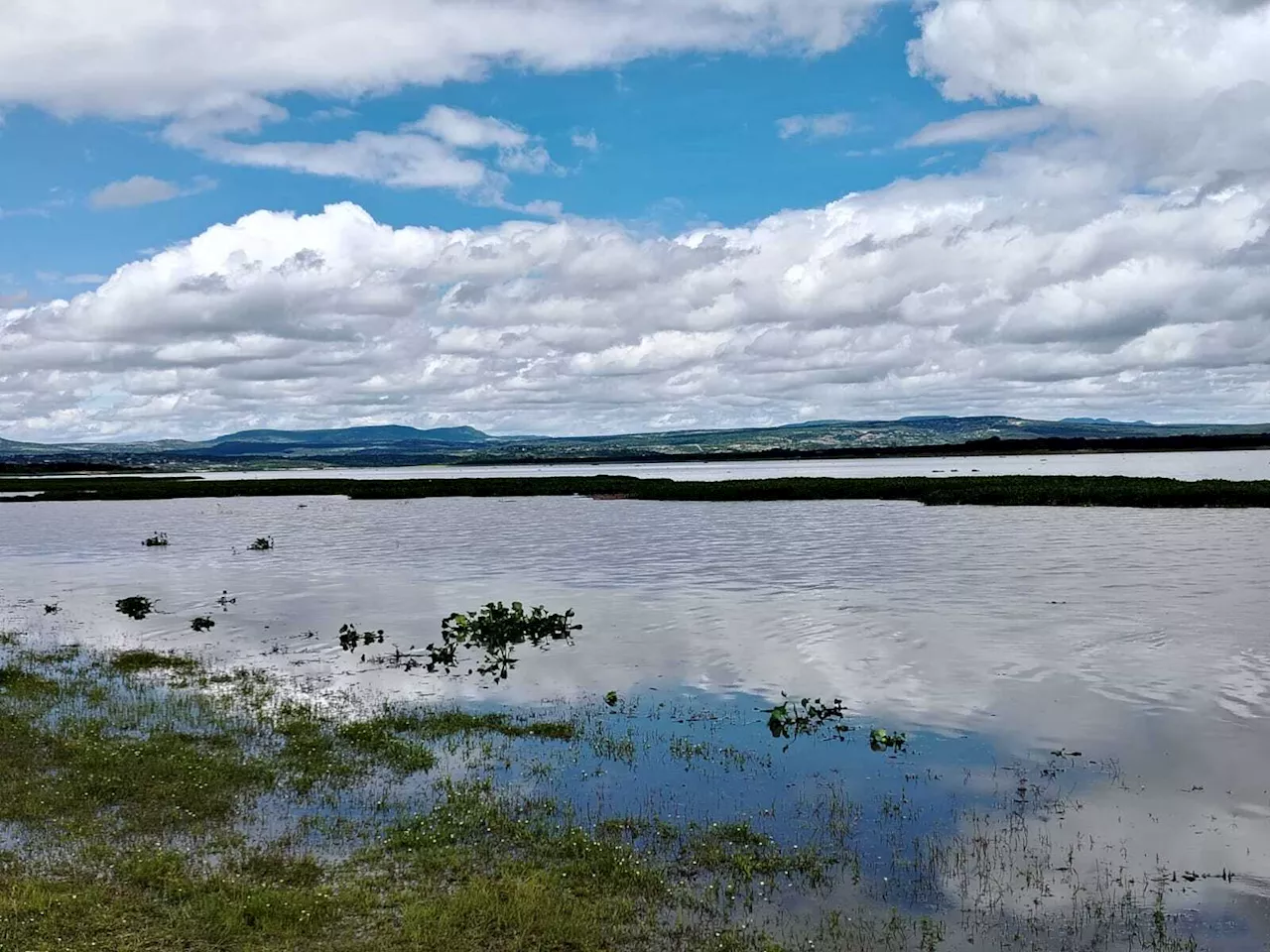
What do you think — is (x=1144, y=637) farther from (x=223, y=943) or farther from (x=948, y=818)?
(x=223, y=943)

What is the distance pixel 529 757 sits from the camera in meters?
21.0

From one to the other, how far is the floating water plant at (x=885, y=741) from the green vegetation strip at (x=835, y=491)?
7465 centimetres

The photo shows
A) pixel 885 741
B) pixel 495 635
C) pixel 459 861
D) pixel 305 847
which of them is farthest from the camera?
pixel 495 635

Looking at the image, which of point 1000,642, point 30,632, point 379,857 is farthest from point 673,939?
point 30,632

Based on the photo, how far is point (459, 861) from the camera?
15.2 m

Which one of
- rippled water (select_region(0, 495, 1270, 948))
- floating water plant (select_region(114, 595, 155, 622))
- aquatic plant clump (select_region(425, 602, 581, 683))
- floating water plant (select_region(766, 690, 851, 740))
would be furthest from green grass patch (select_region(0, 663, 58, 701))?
floating water plant (select_region(766, 690, 851, 740))

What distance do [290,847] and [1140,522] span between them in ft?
235

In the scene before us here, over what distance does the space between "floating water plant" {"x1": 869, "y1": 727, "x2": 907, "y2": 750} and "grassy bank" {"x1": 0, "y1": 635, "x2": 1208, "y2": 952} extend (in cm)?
221

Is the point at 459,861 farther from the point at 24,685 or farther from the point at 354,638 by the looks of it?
the point at 354,638

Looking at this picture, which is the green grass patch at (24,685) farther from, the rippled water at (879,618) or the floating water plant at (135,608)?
the floating water plant at (135,608)

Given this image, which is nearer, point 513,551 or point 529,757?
point 529,757

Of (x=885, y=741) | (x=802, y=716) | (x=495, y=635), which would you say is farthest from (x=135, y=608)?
(x=885, y=741)

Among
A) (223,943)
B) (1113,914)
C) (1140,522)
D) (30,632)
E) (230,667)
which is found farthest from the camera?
(1140,522)

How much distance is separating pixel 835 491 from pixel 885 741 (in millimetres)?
91568
